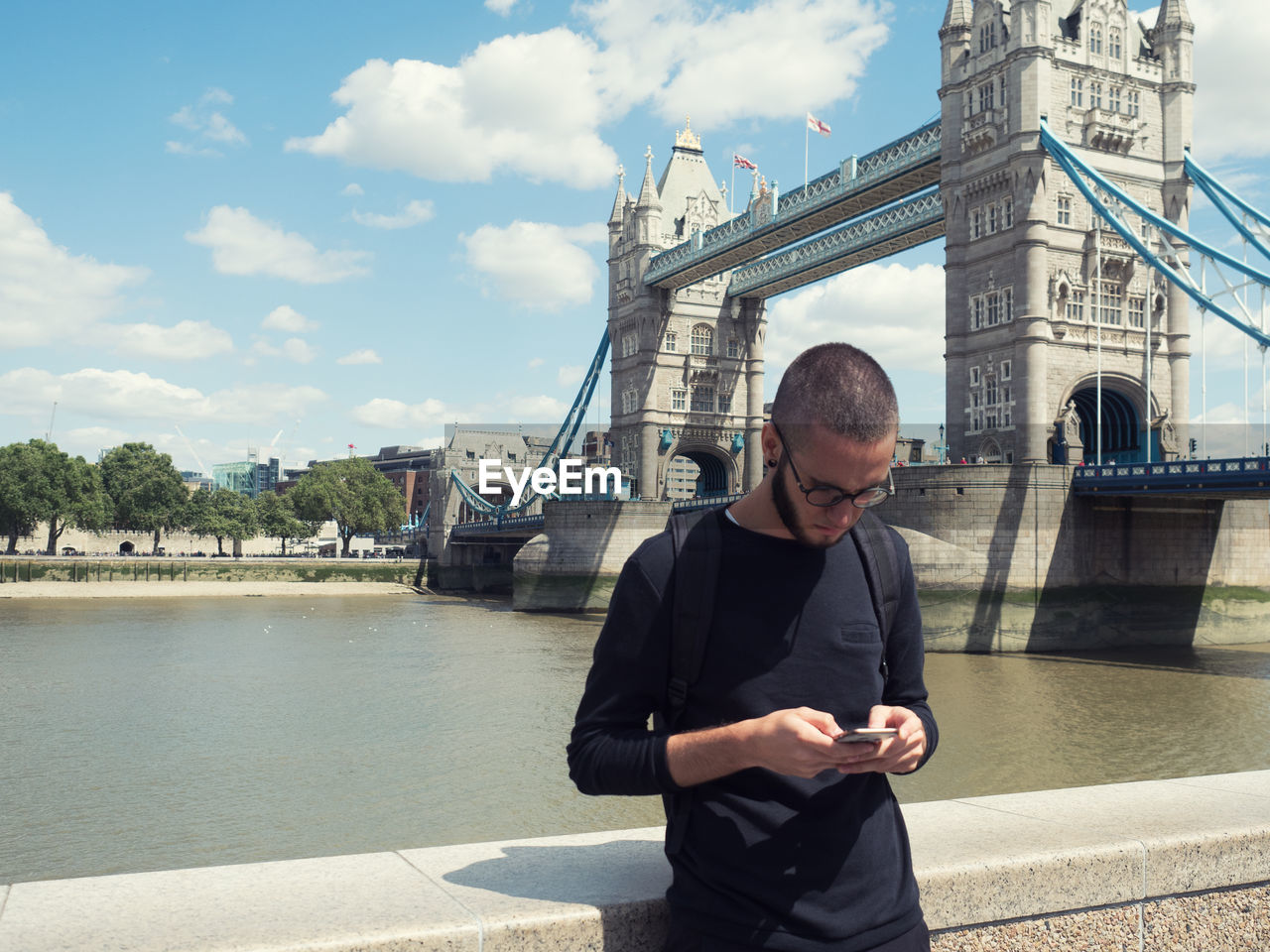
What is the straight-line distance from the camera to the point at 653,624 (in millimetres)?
2023

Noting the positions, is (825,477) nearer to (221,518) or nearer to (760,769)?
(760,769)

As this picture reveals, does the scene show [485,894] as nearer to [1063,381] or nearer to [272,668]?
[272,668]

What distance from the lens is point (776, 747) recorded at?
6.05 feet

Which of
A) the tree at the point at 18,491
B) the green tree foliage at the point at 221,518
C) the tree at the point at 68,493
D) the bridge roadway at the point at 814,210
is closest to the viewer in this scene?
the bridge roadway at the point at 814,210

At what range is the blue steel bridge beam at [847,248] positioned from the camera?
4025 centimetres

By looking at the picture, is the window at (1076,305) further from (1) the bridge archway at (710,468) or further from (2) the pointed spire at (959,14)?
(1) the bridge archway at (710,468)

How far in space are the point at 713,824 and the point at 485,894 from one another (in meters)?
0.59

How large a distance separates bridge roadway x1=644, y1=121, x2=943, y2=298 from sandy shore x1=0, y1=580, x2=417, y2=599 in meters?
22.6

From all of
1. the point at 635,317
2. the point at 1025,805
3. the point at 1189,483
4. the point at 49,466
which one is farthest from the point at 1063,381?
the point at 49,466

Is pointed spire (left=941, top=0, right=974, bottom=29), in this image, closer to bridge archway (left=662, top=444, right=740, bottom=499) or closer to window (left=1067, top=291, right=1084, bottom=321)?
window (left=1067, top=291, right=1084, bottom=321)

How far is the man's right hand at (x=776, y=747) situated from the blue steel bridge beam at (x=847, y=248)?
3916 centimetres

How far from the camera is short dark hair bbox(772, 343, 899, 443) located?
6.53 feet

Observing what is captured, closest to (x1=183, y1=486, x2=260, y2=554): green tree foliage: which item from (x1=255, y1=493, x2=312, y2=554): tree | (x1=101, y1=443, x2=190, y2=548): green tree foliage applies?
(x1=255, y1=493, x2=312, y2=554): tree

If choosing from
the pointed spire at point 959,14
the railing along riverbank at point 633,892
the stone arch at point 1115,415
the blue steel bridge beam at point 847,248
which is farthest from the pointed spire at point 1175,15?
the railing along riverbank at point 633,892
